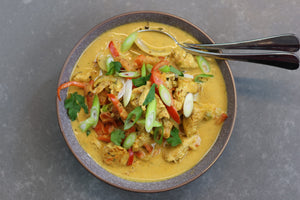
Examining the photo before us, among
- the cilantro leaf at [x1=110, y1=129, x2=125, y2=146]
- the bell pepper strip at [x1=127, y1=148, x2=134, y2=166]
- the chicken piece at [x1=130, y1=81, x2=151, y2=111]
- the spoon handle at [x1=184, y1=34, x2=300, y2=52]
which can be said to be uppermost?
the spoon handle at [x1=184, y1=34, x2=300, y2=52]

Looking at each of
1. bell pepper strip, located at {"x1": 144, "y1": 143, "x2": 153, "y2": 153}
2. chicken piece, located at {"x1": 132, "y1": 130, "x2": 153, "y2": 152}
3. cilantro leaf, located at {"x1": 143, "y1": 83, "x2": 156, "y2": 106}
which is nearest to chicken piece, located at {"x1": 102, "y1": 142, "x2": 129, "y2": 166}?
chicken piece, located at {"x1": 132, "y1": 130, "x2": 153, "y2": 152}

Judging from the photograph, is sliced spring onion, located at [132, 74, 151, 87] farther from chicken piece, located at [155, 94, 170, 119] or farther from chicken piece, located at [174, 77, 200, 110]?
chicken piece, located at [174, 77, 200, 110]

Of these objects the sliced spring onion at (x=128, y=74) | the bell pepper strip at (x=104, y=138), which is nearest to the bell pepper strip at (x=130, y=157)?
the bell pepper strip at (x=104, y=138)

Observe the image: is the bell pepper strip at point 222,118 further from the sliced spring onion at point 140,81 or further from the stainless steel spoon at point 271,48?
the sliced spring onion at point 140,81

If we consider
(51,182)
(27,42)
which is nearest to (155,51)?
(27,42)

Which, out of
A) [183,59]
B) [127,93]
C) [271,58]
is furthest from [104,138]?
[271,58]

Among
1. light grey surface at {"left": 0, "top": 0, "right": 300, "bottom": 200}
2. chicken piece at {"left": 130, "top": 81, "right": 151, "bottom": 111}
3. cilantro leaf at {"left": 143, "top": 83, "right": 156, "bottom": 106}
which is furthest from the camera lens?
light grey surface at {"left": 0, "top": 0, "right": 300, "bottom": 200}

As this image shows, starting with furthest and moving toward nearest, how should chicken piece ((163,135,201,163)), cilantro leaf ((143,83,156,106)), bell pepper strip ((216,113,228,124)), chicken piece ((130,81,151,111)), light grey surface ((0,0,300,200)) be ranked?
light grey surface ((0,0,300,200)) < bell pepper strip ((216,113,228,124)) < chicken piece ((163,135,201,163)) < chicken piece ((130,81,151,111)) < cilantro leaf ((143,83,156,106))
